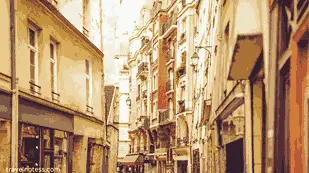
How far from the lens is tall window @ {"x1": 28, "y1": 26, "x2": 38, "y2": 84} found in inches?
487

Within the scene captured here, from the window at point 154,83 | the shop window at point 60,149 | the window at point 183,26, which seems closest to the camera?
the shop window at point 60,149

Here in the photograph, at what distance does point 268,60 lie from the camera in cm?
705

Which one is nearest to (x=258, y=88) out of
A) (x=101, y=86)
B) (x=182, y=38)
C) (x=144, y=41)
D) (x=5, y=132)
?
(x=5, y=132)

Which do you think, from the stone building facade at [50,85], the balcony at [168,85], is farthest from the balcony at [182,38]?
the stone building facade at [50,85]

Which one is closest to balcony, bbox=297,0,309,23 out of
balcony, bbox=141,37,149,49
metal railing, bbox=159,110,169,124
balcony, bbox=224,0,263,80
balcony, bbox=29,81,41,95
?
balcony, bbox=224,0,263,80

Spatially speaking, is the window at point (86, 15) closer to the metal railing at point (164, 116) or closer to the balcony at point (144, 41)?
the metal railing at point (164, 116)

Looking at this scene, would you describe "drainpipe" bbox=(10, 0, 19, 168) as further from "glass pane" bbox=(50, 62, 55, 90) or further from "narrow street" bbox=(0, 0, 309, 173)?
"glass pane" bbox=(50, 62, 55, 90)

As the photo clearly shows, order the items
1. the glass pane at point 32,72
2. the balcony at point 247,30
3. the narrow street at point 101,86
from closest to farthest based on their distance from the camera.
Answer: the narrow street at point 101,86 < the balcony at point 247,30 < the glass pane at point 32,72

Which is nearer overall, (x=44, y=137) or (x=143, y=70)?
(x=44, y=137)

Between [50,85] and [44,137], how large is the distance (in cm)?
142

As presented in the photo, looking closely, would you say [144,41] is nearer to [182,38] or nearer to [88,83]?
[182,38]

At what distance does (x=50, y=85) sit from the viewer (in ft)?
45.1

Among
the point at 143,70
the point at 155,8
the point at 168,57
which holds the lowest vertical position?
the point at 143,70

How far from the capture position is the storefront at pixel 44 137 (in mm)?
11430
